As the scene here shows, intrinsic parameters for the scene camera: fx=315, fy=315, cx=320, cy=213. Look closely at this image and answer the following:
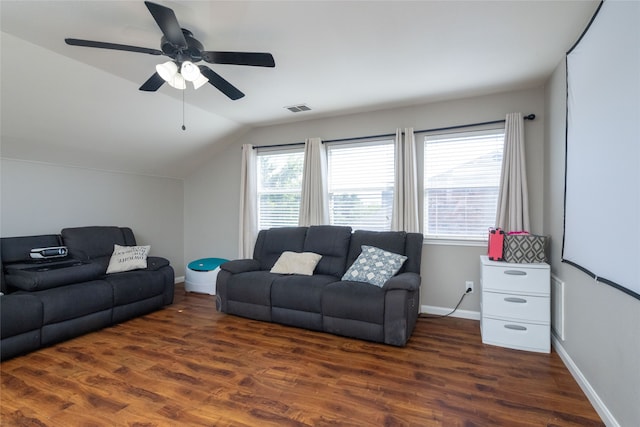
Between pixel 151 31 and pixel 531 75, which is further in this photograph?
pixel 531 75

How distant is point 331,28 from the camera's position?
225 centimetres

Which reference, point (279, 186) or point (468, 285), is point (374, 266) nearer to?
point (468, 285)

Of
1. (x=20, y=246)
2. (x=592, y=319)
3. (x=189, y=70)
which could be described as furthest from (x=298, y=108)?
(x=592, y=319)

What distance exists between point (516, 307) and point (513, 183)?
4.14ft

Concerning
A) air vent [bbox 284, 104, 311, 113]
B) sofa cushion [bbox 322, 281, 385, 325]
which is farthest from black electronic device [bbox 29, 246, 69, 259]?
air vent [bbox 284, 104, 311, 113]

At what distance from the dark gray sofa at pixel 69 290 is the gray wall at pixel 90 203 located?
35 cm

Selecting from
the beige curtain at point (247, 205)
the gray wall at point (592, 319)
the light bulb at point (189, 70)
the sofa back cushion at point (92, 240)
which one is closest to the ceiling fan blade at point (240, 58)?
the light bulb at point (189, 70)

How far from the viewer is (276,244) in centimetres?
411

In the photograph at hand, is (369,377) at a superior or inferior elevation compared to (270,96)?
inferior

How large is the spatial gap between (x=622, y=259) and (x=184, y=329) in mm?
3499

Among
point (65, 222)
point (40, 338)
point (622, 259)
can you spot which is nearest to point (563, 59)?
point (622, 259)

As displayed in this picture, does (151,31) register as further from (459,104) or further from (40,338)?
(459,104)

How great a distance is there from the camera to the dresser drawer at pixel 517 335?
2686mm

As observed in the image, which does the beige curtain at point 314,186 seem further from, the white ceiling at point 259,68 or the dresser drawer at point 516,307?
the dresser drawer at point 516,307
